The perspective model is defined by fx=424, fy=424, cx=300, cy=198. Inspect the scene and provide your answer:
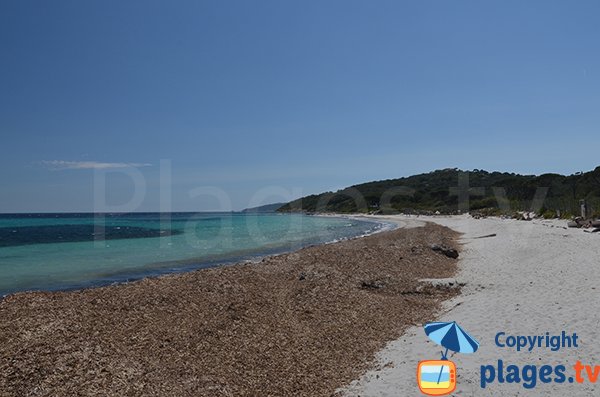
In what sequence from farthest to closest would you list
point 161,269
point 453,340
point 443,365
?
point 161,269 → point 453,340 → point 443,365

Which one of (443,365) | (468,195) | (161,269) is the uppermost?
(468,195)

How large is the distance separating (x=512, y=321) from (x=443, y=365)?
2.68 metres

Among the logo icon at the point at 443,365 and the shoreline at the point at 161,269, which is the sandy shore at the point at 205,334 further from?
the shoreline at the point at 161,269

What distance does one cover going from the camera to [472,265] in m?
16.3

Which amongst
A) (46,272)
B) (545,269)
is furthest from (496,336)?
(46,272)

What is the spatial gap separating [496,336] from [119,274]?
533 inches

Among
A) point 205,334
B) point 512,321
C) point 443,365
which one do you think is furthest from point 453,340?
point 205,334

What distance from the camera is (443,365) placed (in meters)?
6.15

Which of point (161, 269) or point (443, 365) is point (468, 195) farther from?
point (443, 365)

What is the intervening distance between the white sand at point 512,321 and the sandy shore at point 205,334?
1.54 feet

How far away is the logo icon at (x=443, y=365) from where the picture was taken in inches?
219

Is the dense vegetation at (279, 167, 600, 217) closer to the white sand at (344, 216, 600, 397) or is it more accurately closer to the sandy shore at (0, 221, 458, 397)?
the white sand at (344, 216, 600, 397)

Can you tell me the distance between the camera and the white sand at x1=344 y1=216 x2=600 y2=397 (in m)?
5.65

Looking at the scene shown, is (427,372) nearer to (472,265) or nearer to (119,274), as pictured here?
(472,265)
